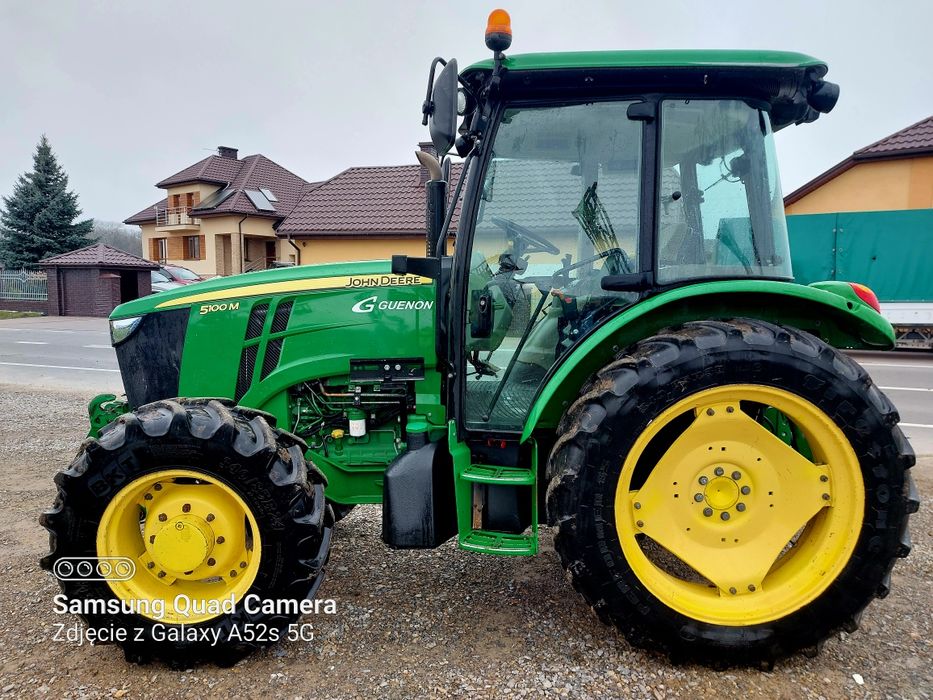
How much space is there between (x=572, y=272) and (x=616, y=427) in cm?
70

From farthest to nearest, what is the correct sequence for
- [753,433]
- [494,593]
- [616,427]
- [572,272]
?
[494,593] → [572,272] → [753,433] → [616,427]

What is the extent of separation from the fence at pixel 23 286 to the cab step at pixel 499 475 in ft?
85.9

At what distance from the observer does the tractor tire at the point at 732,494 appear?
7.58ft

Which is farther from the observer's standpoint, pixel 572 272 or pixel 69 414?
pixel 69 414

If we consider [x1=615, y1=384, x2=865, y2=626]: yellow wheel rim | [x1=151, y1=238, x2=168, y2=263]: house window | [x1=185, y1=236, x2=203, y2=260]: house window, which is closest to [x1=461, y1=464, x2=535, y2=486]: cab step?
[x1=615, y1=384, x2=865, y2=626]: yellow wheel rim

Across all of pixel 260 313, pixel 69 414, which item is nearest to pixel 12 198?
pixel 69 414

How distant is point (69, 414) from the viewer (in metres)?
7.13

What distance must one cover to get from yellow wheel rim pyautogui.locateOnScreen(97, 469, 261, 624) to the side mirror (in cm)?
155

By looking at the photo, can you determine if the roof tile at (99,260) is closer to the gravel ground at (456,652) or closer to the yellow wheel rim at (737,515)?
the gravel ground at (456,652)

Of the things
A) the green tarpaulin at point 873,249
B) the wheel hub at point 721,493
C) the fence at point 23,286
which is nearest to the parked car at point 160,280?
the fence at point 23,286

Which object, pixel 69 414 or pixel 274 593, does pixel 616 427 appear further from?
pixel 69 414

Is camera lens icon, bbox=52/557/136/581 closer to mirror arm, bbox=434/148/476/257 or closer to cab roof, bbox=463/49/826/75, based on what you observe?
mirror arm, bbox=434/148/476/257

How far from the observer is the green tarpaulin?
1191 cm

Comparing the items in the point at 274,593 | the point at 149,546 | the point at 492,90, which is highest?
the point at 492,90
